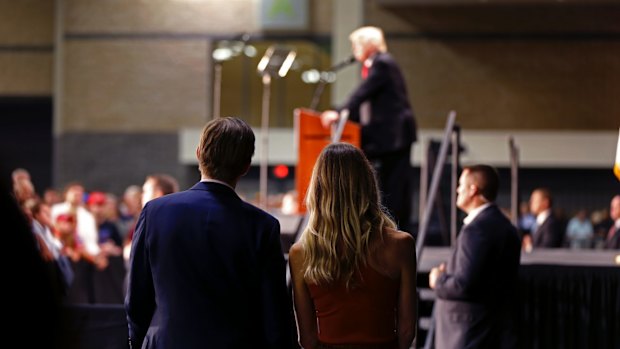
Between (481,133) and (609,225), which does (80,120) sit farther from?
(609,225)

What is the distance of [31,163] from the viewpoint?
2622cm

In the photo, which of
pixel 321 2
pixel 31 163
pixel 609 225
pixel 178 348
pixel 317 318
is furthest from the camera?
pixel 31 163

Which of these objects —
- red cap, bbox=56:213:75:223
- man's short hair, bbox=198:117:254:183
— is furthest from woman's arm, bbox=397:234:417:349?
red cap, bbox=56:213:75:223

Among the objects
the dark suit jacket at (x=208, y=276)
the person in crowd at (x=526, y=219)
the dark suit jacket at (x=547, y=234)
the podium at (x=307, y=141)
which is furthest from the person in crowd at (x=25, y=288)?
the person in crowd at (x=526, y=219)

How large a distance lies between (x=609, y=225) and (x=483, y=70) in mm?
3832

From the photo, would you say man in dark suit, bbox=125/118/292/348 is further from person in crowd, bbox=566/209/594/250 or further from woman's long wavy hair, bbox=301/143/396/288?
person in crowd, bbox=566/209/594/250

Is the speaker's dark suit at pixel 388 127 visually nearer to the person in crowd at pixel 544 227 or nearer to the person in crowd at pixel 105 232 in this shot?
the person in crowd at pixel 544 227

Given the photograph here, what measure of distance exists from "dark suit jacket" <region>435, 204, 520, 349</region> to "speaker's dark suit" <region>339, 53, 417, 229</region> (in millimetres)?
1598

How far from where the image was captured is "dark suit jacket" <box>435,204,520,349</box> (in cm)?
663

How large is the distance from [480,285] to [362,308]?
2.64 metres

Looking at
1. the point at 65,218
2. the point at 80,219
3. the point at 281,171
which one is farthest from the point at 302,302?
the point at 281,171

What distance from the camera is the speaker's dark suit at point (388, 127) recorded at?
836 cm

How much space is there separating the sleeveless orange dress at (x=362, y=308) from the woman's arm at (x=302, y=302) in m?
0.05

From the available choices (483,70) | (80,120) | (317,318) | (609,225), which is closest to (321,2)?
(483,70)
